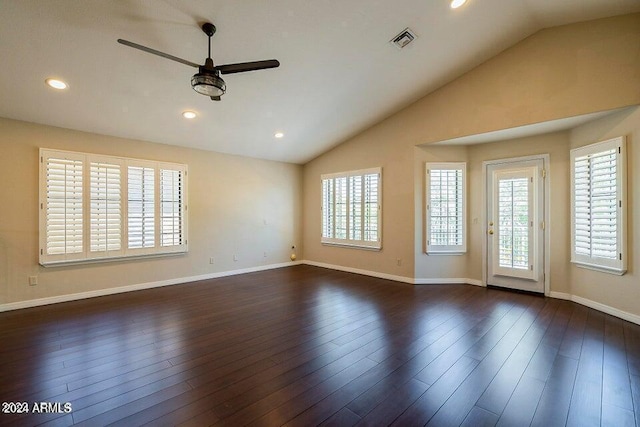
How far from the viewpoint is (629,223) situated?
3.41 meters

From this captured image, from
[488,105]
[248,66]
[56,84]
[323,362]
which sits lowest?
[323,362]

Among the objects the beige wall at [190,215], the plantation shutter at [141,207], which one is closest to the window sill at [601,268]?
the beige wall at [190,215]

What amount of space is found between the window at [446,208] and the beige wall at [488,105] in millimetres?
222

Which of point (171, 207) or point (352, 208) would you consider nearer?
point (171, 207)

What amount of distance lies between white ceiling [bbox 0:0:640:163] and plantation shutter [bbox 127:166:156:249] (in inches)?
25.4

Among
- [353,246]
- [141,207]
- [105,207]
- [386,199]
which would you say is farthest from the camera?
[353,246]

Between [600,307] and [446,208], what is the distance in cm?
240

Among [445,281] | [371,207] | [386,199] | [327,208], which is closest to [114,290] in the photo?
[327,208]

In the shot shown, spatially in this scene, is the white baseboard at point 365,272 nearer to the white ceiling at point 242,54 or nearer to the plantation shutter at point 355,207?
the plantation shutter at point 355,207

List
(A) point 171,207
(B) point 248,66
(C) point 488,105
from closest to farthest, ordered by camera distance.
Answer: (B) point 248,66 < (C) point 488,105 < (A) point 171,207

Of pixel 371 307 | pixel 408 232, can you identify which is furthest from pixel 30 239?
pixel 408 232

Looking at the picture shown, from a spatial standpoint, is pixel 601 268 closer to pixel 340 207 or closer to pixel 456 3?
pixel 456 3

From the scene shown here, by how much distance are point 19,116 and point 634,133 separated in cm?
777

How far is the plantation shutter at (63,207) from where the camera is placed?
13.1ft
